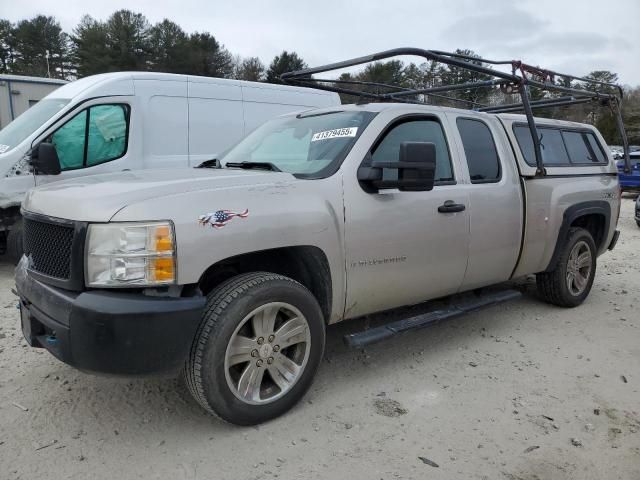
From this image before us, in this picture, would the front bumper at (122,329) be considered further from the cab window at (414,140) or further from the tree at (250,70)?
the tree at (250,70)

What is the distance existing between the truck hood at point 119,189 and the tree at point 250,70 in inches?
1959

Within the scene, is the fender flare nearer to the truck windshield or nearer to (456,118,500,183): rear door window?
(456,118,500,183): rear door window

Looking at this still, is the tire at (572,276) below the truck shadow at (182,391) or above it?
above

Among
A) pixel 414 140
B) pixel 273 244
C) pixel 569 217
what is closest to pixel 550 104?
pixel 569 217

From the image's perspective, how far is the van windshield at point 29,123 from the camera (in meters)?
6.34

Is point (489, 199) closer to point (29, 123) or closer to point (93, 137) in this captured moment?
point (93, 137)

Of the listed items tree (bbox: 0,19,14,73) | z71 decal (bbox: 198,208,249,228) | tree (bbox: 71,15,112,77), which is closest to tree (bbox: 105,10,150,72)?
tree (bbox: 71,15,112,77)

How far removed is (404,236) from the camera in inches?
137

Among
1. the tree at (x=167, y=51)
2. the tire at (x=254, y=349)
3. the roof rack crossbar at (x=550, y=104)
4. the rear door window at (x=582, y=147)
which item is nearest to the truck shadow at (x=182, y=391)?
the tire at (x=254, y=349)

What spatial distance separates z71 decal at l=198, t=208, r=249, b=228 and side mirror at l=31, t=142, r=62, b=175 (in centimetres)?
411

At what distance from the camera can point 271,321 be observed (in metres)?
2.93

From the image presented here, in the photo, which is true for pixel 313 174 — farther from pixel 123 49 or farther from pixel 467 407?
pixel 123 49

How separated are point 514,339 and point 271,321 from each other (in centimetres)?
249

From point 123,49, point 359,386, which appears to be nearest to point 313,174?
point 359,386
